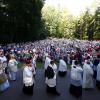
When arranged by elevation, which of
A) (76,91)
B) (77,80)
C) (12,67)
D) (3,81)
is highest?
(12,67)

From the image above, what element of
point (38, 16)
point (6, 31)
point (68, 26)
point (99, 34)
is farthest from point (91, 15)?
point (6, 31)

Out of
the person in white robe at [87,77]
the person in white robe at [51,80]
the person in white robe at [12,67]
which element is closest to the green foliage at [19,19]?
the person in white robe at [12,67]

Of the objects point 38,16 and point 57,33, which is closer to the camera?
point 38,16

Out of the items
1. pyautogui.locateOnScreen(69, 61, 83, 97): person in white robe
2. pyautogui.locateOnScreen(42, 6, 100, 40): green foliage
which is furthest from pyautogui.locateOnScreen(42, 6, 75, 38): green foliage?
pyautogui.locateOnScreen(69, 61, 83, 97): person in white robe

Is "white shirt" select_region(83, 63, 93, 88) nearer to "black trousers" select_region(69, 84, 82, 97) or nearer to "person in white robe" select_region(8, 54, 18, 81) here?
"black trousers" select_region(69, 84, 82, 97)

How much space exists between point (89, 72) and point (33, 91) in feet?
10.8

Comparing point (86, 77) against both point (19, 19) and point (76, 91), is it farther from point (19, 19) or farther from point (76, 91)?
point (19, 19)

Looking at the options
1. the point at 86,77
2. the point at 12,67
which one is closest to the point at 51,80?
the point at 86,77

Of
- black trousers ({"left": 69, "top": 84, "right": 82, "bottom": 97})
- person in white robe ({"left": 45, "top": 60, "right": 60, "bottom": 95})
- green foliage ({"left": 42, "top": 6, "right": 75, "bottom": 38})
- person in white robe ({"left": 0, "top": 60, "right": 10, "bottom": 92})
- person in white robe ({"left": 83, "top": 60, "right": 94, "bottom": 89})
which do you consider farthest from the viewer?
green foliage ({"left": 42, "top": 6, "right": 75, "bottom": 38})

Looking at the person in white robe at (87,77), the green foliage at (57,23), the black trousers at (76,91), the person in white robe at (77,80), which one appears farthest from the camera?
the green foliage at (57,23)

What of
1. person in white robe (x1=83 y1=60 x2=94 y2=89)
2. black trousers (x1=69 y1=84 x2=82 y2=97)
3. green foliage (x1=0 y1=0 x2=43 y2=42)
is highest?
green foliage (x1=0 y1=0 x2=43 y2=42)

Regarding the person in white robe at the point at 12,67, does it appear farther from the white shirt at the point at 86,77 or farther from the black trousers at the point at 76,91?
the black trousers at the point at 76,91

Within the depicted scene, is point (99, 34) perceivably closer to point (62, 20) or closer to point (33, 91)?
point (62, 20)

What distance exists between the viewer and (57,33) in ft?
385
